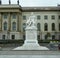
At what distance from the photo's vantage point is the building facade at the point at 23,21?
97625mm

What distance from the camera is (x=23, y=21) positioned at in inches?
4085

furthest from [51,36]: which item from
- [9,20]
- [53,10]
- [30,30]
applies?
[30,30]

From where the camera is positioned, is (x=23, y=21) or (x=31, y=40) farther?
(x=23, y=21)

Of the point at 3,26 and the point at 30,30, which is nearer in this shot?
the point at 30,30

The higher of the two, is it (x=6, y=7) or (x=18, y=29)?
(x=6, y=7)

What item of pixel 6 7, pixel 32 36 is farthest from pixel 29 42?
pixel 6 7

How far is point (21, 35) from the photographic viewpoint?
10006 centimetres

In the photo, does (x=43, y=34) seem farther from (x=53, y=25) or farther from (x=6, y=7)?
(x=6, y=7)

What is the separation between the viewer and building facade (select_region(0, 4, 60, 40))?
9762 cm

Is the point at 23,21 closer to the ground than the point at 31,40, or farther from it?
farther from it

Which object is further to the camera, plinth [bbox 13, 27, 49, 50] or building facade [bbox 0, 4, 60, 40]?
building facade [bbox 0, 4, 60, 40]

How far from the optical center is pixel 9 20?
10094 cm

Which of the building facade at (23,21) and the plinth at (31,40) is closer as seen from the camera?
the plinth at (31,40)

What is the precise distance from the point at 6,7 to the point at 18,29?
8.34m
